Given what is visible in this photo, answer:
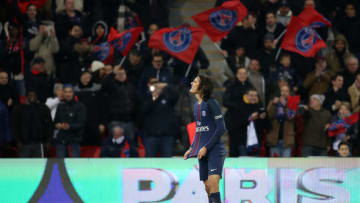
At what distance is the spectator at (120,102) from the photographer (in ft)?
42.2

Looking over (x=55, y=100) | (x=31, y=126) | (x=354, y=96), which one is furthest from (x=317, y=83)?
(x=31, y=126)

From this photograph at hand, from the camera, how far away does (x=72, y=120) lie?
1262 centimetres

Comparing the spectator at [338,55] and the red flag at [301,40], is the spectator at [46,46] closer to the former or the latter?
the red flag at [301,40]

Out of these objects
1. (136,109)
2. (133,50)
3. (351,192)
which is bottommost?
(351,192)

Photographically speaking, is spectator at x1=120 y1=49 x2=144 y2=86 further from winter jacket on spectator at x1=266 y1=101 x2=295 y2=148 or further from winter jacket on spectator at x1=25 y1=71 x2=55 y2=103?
winter jacket on spectator at x1=266 y1=101 x2=295 y2=148

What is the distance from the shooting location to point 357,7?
612 inches

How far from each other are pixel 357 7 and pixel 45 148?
23.2 ft

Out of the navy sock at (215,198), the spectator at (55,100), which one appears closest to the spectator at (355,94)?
the spectator at (55,100)

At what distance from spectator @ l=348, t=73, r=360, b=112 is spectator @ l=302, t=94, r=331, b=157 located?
2.49ft

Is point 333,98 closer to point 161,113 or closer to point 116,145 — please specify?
point 161,113

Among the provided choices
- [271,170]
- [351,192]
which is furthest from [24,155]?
[351,192]

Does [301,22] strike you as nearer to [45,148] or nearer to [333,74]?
[333,74]

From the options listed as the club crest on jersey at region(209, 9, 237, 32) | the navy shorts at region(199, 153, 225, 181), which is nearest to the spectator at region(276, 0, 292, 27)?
the club crest on jersey at region(209, 9, 237, 32)

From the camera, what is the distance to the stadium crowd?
499 inches
